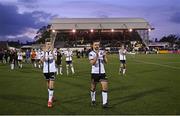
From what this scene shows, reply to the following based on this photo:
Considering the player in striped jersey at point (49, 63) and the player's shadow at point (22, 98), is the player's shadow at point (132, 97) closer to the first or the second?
the player in striped jersey at point (49, 63)

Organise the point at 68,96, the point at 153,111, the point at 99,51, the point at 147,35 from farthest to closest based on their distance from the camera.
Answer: the point at 147,35 < the point at 68,96 < the point at 99,51 < the point at 153,111

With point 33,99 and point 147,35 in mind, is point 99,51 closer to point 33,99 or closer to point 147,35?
point 33,99

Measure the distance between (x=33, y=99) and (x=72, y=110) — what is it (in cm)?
336

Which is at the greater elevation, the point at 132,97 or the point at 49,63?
the point at 49,63

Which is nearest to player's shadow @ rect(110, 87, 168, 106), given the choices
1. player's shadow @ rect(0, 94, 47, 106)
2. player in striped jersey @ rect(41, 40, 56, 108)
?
player in striped jersey @ rect(41, 40, 56, 108)

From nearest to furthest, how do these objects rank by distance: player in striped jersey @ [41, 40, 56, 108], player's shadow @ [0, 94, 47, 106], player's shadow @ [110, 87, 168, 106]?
player in striped jersey @ [41, 40, 56, 108], player's shadow @ [110, 87, 168, 106], player's shadow @ [0, 94, 47, 106]

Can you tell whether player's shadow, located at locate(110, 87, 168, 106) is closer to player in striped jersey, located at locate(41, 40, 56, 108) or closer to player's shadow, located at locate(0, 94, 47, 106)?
player in striped jersey, located at locate(41, 40, 56, 108)

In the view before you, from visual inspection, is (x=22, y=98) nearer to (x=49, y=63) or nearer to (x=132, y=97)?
(x=49, y=63)

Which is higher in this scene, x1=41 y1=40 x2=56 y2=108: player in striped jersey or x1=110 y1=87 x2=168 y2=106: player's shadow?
x1=41 y1=40 x2=56 y2=108: player in striped jersey

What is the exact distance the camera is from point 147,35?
11338 centimetres

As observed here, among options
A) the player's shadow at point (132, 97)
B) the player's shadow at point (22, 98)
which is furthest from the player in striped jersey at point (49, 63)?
the player's shadow at point (132, 97)

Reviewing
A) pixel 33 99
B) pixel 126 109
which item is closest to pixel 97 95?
pixel 33 99

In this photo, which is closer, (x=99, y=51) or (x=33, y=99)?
(x=99, y=51)

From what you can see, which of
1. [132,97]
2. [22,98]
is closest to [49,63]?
[22,98]
